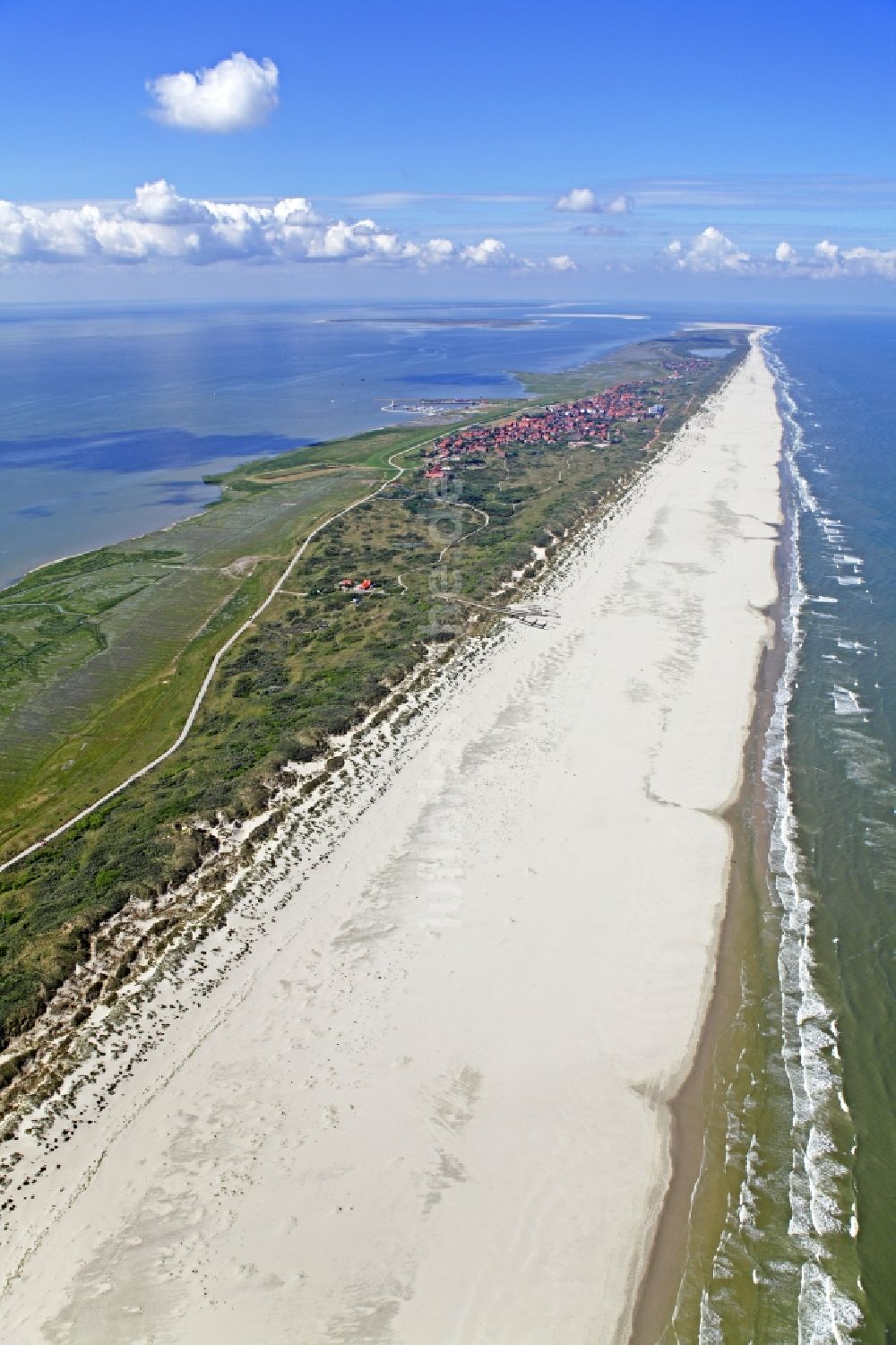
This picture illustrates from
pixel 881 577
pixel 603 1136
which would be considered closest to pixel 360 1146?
pixel 603 1136

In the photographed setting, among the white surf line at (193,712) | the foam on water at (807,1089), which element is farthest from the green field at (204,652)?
the foam on water at (807,1089)

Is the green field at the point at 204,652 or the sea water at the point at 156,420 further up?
the sea water at the point at 156,420

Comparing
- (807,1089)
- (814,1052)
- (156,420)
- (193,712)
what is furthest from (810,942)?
(156,420)

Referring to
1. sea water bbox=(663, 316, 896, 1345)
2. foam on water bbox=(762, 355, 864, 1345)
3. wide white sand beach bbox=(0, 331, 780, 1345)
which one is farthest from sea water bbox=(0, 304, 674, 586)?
sea water bbox=(663, 316, 896, 1345)

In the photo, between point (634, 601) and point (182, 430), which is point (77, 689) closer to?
point (634, 601)

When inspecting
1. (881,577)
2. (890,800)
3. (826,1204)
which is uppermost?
(881,577)

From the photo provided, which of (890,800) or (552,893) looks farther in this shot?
(890,800)

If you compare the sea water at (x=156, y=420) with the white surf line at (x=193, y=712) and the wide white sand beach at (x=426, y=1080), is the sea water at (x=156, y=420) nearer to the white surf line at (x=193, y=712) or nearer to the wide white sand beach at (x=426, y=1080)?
the white surf line at (x=193, y=712)
